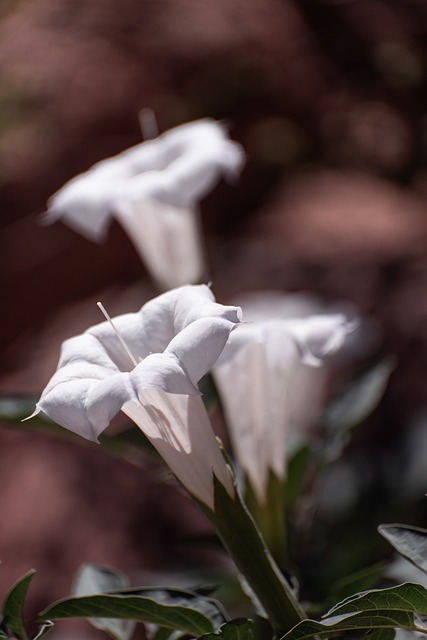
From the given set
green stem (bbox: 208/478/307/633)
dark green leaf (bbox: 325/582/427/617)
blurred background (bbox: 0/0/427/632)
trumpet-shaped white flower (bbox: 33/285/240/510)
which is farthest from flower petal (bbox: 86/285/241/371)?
blurred background (bbox: 0/0/427/632)

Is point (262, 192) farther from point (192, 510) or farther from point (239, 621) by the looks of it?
point (239, 621)

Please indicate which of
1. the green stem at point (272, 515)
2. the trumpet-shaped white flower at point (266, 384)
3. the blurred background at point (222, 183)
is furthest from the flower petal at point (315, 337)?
the blurred background at point (222, 183)

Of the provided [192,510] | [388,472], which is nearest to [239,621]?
[388,472]

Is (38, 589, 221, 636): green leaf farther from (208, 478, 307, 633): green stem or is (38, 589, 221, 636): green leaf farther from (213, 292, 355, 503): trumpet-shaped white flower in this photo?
(213, 292, 355, 503): trumpet-shaped white flower

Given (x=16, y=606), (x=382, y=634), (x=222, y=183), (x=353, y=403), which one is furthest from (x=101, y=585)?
(x=222, y=183)

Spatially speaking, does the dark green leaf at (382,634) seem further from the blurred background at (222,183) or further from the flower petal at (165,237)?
the blurred background at (222,183)

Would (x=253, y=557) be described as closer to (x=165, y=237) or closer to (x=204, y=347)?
(x=204, y=347)
